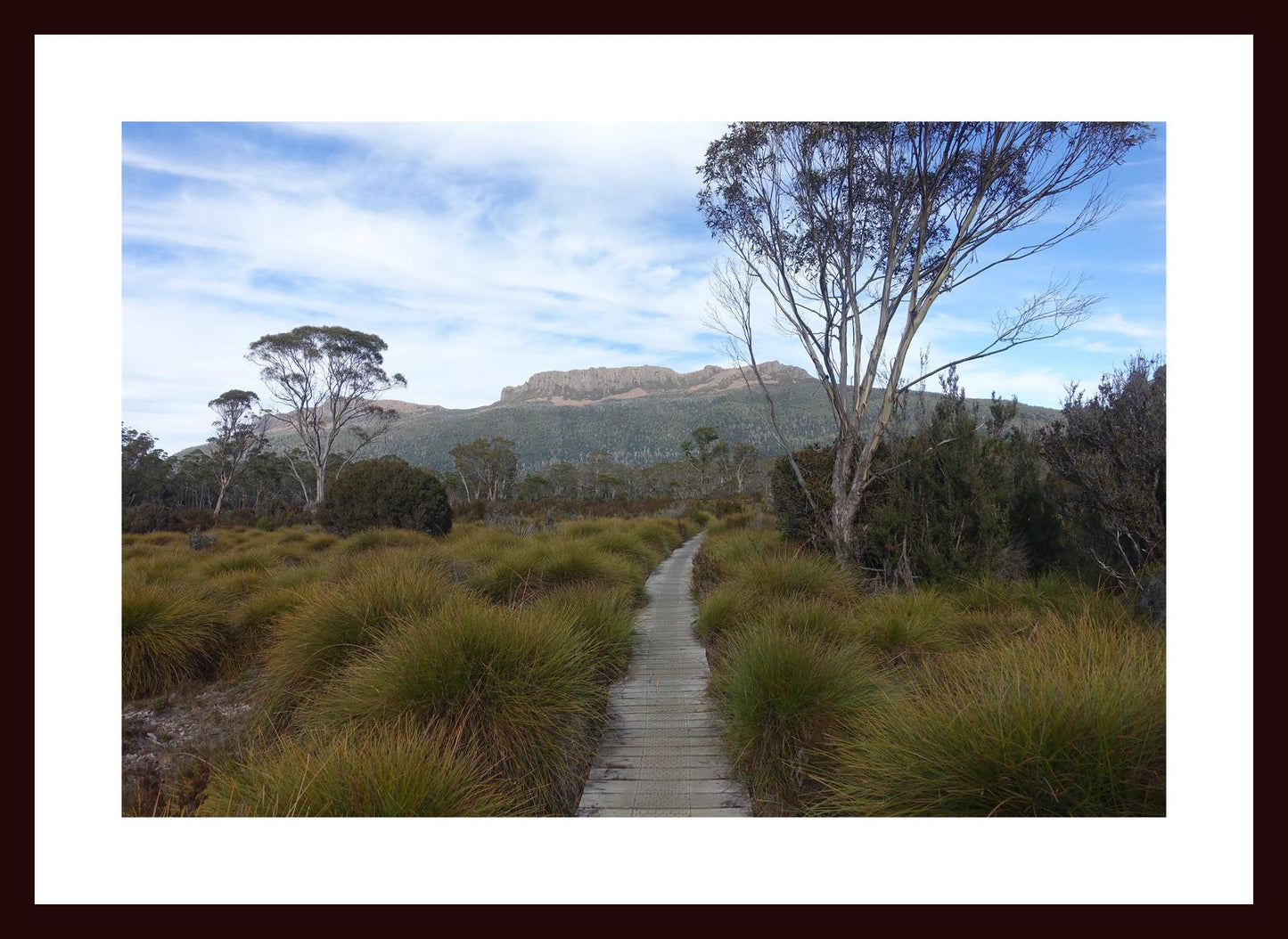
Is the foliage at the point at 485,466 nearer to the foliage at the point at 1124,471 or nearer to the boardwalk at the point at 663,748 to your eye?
the boardwalk at the point at 663,748

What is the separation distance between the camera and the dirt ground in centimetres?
322

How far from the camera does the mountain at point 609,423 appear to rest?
79.4 metres

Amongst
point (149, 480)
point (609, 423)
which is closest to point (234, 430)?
point (149, 480)

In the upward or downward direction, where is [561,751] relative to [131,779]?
upward

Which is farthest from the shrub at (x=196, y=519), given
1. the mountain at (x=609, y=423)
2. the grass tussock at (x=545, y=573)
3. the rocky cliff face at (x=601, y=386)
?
the rocky cliff face at (x=601, y=386)

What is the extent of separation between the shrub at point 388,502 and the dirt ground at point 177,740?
9456mm

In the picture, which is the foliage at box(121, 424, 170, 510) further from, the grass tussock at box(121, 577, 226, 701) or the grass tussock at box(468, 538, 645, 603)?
the grass tussock at box(468, 538, 645, 603)

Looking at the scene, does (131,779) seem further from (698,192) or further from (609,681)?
(698,192)

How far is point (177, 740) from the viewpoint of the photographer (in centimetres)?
433

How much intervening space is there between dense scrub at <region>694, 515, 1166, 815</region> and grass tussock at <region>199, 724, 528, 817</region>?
1.52 m

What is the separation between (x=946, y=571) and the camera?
7426 millimetres

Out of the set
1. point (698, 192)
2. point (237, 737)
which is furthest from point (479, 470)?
point (237, 737)
